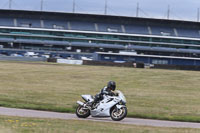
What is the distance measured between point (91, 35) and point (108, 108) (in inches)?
3685

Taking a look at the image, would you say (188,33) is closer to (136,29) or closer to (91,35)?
(136,29)

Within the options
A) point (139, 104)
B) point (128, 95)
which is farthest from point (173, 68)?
point (139, 104)

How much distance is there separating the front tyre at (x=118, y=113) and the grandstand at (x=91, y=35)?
300 ft

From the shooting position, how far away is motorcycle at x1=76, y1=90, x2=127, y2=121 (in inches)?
637

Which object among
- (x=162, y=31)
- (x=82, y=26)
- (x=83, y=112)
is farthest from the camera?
(x=162, y=31)

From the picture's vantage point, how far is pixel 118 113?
53.4 feet

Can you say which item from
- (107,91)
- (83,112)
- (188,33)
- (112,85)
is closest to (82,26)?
(188,33)

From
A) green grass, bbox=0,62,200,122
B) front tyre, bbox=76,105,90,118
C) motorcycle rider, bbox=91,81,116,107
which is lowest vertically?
green grass, bbox=0,62,200,122

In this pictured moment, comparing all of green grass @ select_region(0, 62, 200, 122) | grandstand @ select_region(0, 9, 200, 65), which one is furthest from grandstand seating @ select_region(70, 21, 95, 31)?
green grass @ select_region(0, 62, 200, 122)

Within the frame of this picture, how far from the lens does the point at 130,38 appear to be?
109 m

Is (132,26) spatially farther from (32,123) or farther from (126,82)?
(32,123)

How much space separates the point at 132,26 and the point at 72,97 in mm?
87229

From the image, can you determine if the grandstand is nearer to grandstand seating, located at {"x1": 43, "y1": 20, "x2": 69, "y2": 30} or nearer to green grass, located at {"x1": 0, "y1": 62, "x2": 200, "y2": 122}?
grandstand seating, located at {"x1": 43, "y1": 20, "x2": 69, "y2": 30}

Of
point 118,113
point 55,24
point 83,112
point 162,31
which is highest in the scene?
point 55,24
